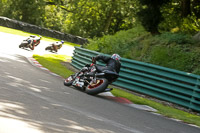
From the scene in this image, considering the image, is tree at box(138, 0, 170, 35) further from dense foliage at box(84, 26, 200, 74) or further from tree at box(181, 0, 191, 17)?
tree at box(181, 0, 191, 17)

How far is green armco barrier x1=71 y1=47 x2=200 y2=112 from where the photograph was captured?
1244 centimetres

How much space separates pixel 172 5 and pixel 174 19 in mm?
1629

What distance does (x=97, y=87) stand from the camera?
1053 cm

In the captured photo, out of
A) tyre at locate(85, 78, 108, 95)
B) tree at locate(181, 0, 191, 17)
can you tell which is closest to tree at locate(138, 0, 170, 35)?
tree at locate(181, 0, 191, 17)

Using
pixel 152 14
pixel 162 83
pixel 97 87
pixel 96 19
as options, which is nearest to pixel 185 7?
pixel 152 14

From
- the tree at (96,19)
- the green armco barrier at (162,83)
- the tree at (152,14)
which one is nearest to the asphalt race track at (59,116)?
the green armco barrier at (162,83)

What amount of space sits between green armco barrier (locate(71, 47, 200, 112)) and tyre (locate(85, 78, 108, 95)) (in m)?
3.53

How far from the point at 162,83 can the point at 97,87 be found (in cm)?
390

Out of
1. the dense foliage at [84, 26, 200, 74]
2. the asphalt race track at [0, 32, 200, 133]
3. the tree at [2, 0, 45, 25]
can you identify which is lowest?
the asphalt race track at [0, 32, 200, 133]

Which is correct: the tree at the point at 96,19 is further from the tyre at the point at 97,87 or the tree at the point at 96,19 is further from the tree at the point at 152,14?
the tyre at the point at 97,87

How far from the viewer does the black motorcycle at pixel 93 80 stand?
1056 cm

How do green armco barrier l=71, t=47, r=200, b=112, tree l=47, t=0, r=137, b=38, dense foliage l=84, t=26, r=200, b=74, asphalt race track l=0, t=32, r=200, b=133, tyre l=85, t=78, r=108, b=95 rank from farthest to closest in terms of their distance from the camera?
tree l=47, t=0, r=137, b=38, dense foliage l=84, t=26, r=200, b=74, green armco barrier l=71, t=47, r=200, b=112, tyre l=85, t=78, r=108, b=95, asphalt race track l=0, t=32, r=200, b=133

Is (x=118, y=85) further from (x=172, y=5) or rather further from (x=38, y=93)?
(x=172, y=5)

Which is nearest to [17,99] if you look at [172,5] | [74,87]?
[74,87]
